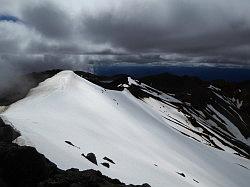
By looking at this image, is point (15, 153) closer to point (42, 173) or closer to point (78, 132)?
point (42, 173)

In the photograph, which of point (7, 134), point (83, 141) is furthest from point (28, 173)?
point (83, 141)

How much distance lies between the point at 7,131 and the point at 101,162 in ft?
32.5

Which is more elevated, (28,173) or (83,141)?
(28,173)

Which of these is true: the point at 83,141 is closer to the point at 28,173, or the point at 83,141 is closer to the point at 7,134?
the point at 7,134

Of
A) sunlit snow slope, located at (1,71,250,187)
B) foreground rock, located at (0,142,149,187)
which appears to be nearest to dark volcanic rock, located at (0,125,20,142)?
sunlit snow slope, located at (1,71,250,187)

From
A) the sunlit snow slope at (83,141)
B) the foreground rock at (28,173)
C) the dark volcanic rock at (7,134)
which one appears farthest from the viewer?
the sunlit snow slope at (83,141)

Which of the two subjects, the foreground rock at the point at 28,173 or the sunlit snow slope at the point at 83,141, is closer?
the foreground rock at the point at 28,173

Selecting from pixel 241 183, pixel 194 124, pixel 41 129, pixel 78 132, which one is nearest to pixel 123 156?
pixel 78 132

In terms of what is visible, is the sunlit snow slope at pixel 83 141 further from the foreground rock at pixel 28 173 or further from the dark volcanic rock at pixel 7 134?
the foreground rock at pixel 28 173

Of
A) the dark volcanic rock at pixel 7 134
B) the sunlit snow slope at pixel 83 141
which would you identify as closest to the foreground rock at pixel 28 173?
the sunlit snow slope at pixel 83 141

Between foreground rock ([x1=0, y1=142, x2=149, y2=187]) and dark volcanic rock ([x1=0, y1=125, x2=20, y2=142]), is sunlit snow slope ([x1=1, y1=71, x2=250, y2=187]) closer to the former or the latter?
dark volcanic rock ([x1=0, y1=125, x2=20, y2=142])

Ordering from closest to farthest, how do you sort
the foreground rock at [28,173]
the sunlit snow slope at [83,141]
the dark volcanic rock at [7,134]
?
the foreground rock at [28,173] → the dark volcanic rock at [7,134] → the sunlit snow slope at [83,141]

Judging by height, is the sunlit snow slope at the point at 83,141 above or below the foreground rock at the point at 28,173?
below

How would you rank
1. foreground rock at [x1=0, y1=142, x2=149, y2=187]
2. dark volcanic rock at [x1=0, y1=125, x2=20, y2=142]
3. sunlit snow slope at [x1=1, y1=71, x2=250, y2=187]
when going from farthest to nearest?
sunlit snow slope at [x1=1, y1=71, x2=250, y2=187] < dark volcanic rock at [x1=0, y1=125, x2=20, y2=142] < foreground rock at [x1=0, y1=142, x2=149, y2=187]
